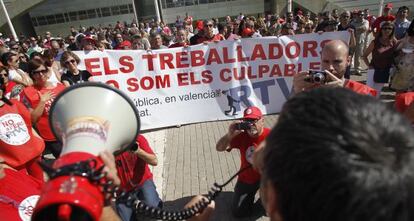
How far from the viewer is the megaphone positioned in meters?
0.86

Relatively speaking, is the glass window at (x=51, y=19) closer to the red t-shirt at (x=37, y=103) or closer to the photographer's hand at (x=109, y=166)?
the red t-shirt at (x=37, y=103)

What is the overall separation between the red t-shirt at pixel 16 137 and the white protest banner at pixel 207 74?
85.0 inches

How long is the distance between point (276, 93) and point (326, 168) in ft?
17.5

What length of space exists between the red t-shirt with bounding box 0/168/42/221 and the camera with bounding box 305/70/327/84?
7.45 feet

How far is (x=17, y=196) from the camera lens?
216 cm

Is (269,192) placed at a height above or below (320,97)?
below

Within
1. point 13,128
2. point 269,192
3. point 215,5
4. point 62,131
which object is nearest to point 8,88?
point 13,128

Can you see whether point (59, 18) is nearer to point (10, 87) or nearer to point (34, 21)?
point (34, 21)

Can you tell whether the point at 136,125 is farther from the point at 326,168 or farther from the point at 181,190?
the point at 181,190

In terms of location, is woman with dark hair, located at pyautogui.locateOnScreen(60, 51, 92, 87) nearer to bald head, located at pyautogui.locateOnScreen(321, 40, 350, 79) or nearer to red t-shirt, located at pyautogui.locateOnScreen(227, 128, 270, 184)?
red t-shirt, located at pyautogui.locateOnScreen(227, 128, 270, 184)

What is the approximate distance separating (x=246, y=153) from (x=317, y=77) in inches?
48.5

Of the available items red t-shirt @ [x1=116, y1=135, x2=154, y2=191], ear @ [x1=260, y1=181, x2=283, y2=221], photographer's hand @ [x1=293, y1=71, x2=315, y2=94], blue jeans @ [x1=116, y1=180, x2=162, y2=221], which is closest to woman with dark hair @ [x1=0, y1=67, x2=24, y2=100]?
red t-shirt @ [x1=116, y1=135, x2=154, y2=191]

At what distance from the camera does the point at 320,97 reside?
2.59 ft

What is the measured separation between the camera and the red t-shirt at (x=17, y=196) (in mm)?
2033
